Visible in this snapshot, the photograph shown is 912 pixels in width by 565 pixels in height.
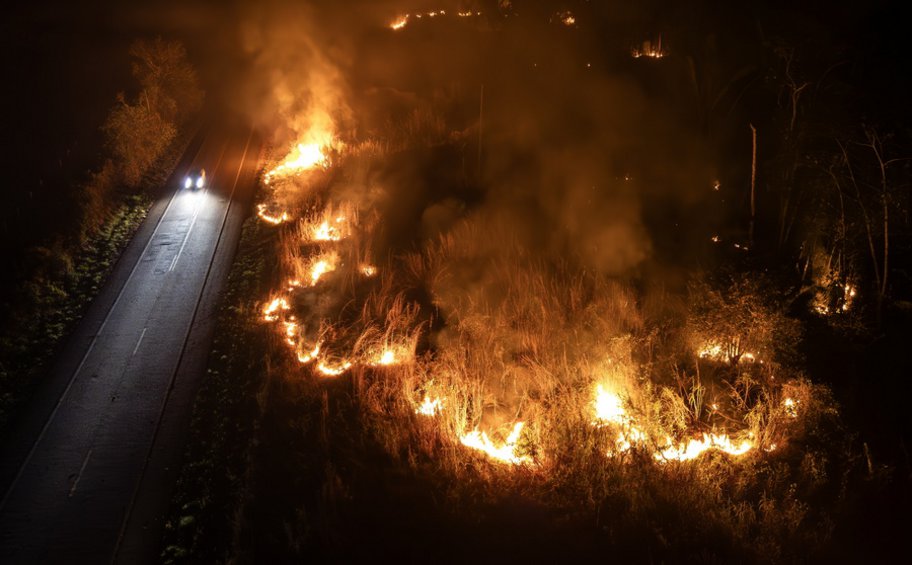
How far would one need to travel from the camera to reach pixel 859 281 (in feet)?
39.6

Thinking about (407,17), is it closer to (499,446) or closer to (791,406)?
(499,446)

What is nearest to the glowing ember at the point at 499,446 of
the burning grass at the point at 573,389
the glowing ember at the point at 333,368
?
the burning grass at the point at 573,389

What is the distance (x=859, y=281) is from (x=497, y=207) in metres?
9.25

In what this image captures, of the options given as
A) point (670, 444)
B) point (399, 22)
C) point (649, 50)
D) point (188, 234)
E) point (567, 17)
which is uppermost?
point (399, 22)

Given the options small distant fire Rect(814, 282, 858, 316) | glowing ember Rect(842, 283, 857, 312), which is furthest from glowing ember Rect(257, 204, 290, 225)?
glowing ember Rect(842, 283, 857, 312)

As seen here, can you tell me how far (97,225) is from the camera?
20.2m

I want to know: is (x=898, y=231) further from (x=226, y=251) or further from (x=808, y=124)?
(x=226, y=251)

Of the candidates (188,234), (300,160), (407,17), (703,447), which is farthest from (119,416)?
(407,17)

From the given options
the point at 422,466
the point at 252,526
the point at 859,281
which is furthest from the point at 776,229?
the point at 252,526

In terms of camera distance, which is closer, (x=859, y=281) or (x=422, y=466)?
(x=422, y=466)

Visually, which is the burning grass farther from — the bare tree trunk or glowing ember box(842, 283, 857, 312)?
glowing ember box(842, 283, 857, 312)

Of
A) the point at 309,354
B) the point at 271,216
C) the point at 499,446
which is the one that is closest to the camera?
the point at 499,446

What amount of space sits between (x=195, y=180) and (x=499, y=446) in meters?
20.3

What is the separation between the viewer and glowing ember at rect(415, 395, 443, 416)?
10.6 metres
